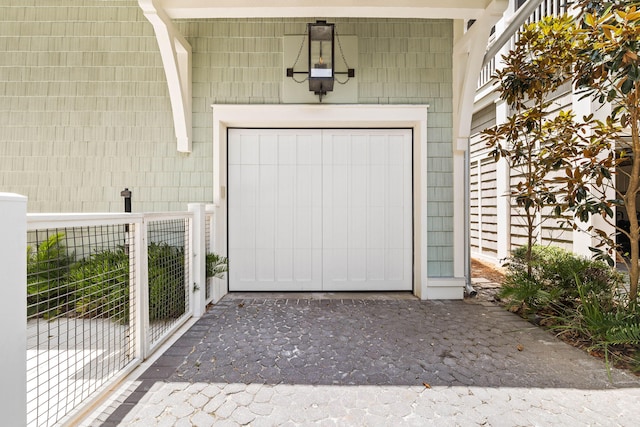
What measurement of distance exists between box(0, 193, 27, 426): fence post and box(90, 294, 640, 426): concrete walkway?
2.18 ft

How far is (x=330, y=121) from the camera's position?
3.84 metres

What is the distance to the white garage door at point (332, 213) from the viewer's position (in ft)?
13.3

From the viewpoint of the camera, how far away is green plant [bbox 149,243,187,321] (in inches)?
105

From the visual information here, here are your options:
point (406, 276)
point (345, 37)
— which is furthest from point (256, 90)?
point (406, 276)

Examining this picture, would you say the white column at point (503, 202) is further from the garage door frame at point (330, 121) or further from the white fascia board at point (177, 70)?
the white fascia board at point (177, 70)

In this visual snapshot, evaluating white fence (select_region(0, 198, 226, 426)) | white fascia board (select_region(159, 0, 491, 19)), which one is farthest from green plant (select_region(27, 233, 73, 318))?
white fascia board (select_region(159, 0, 491, 19))

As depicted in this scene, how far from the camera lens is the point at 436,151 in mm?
3846

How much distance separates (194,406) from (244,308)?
1.66 meters

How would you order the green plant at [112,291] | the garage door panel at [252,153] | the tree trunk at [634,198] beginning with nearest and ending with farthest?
the green plant at [112,291]
the tree trunk at [634,198]
the garage door panel at [252,153]

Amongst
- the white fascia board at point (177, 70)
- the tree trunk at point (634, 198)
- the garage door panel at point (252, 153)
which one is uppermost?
the white fascia board at point (177, 70)

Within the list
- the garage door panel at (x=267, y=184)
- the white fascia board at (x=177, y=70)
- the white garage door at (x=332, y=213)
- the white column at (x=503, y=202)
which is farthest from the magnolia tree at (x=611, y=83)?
the white fascia board at (x=177, y=70)

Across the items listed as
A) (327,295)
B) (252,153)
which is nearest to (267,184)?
(252,153)

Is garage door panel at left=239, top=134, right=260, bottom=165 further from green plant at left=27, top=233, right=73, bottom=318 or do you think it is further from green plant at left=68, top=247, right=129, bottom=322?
green plant at left=27, top=233, right=73, bottom=318

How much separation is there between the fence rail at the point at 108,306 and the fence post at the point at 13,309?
88mm
